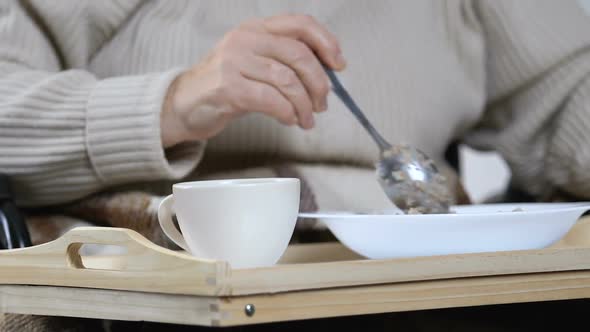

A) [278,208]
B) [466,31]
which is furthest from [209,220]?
[466,31]

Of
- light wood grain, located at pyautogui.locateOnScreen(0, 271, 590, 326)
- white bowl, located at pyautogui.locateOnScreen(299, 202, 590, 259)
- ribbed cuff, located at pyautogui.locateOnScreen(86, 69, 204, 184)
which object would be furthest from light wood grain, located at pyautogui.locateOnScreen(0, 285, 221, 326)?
ribbed cuff, located at pyautogui.locateOnScreen(86, 69, 204, 184)

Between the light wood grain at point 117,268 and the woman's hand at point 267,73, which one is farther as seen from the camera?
the woman's hand at point 267,73

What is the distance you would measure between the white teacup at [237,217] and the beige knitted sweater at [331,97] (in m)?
0.30

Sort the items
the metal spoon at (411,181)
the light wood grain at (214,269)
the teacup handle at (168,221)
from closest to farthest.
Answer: the light wood grain at (214,269) < the teacup handle at (168,221) < the metal spoon at (411,181)

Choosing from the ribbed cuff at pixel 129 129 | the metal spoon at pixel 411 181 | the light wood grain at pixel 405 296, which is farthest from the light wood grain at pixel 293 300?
the ribbed cuff at pixel 129 129

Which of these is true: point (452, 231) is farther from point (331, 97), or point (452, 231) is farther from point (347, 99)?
point (331, 97)

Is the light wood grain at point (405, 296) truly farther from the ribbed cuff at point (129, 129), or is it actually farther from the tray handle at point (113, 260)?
the ribbed cuff at point (129, 129)

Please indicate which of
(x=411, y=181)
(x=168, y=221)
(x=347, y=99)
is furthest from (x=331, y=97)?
(x=168, y=221)

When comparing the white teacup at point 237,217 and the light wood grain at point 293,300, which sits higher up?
the white teacup at point 237,217

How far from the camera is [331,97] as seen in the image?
3.00 feet

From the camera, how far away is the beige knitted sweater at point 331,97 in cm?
74

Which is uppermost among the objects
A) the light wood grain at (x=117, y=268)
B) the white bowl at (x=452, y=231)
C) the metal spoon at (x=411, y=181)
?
the metal spoon at (x=411, y=181)

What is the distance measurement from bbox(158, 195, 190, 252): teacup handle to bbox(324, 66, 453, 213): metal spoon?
8.6 inches

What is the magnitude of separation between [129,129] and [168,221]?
265 mm
